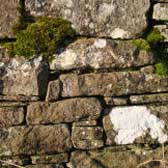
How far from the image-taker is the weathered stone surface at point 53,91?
4578 millimetres

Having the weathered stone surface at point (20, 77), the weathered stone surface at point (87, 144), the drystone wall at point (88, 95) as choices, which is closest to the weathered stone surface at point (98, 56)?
the drystone wall at point (88, 95)

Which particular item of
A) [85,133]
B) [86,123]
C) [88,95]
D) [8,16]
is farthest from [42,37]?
[85,133]

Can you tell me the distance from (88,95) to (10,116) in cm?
99

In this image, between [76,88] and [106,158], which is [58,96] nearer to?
[76,88]

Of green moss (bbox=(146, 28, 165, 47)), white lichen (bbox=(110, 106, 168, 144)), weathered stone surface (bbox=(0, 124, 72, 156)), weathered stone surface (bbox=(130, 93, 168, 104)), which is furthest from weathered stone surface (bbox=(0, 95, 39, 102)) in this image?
green moss (bbox=(146, 28, 165, 47))

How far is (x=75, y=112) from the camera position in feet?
15.0

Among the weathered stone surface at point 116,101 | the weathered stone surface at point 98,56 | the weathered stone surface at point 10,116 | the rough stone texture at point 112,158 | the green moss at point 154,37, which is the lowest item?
the rough stone texture at point 112,158

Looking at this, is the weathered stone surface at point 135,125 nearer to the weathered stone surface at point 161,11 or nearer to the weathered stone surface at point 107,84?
the weathered stone surface at point 107,84

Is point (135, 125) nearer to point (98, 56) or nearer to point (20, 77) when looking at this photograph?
point (98, 56)

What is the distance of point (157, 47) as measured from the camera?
4.79 metres

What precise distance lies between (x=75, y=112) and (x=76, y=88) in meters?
0.30

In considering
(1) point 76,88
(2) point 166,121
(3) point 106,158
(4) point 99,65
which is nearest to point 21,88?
(1) point 76,88

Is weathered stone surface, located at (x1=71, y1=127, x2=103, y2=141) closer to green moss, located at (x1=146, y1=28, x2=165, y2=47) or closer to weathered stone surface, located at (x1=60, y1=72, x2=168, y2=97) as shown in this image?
weathered stone surface, located at (x1=60, y1=72, x2=168, y2=97)

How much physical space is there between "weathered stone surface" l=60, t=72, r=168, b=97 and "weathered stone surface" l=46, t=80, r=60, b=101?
0.07m
